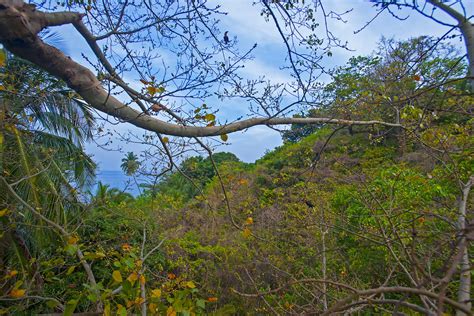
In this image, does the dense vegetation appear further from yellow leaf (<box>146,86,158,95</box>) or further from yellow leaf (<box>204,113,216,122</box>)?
yellow leaf (<box>146,86,158,95</box>)

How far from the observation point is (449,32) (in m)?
1.67

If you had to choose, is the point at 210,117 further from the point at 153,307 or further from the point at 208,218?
the point at 208,218

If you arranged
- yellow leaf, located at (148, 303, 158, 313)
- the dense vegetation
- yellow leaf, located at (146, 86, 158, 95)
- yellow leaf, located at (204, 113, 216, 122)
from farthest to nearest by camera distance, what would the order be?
the dense vegetation → yellow leaf, located at (148, 303, 158, 313) → yellow leaf, located at (204, 113, 216, 122) → yellow leaf, located at (146, 86, 158, 95)

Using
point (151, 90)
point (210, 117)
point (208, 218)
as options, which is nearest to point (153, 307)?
point (210, 117)

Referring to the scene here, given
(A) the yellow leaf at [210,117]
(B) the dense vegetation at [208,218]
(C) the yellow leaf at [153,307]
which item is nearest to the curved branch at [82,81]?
(A) the yellow leaf at [210,117]

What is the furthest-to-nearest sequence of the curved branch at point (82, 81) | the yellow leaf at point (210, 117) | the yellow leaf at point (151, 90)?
the yellow leaf at point (210, 117)
the yellow leaf at point (151, 90)
the curved branch at point (82, 81)

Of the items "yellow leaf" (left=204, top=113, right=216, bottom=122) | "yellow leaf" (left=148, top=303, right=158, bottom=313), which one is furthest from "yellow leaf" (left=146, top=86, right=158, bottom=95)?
"yellow leaf" (left=148, top=303, right=158, bottom=313)

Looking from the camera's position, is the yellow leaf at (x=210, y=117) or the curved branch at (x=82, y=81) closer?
the curved branch at (x=82, y=81)

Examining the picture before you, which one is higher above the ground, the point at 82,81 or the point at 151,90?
the point at 82,81

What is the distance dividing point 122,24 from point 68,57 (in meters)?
0.64

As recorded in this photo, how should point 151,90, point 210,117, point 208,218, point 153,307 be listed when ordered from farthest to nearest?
point 208,218 → point 153,307 → point 210,117 → point 151,90

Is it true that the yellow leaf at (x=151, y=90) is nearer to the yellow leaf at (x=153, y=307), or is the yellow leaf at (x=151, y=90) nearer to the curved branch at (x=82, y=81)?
the curved branch at (x=82, y=81)

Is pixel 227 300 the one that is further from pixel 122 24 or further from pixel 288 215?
pixel 122 24

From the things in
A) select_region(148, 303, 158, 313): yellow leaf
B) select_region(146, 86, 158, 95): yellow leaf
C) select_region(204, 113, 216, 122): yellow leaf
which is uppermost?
select_region(146, 86, 158, 95): yellow leaf
